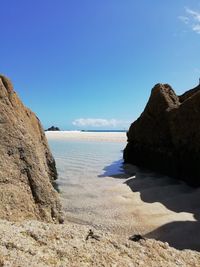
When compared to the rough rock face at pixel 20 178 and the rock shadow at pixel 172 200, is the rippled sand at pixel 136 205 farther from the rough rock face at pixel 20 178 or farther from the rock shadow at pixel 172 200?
the rough rock face at pixel 20 178

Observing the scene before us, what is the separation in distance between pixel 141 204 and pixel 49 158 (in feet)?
12.6

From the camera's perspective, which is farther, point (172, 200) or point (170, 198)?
point (170, 198)

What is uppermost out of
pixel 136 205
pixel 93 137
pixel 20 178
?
pixel 93 137

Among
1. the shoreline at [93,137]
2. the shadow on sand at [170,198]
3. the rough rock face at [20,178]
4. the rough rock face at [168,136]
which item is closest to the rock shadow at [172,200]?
the shadow on sand at [170,198]

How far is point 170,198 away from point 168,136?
4286 millimetres

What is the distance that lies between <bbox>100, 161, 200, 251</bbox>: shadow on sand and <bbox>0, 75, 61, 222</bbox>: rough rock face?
2282 mm

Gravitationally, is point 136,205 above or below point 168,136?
below

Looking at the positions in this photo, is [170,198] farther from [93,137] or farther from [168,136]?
[93,137]

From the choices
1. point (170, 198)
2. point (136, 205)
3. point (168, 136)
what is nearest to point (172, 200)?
point (170, 198)

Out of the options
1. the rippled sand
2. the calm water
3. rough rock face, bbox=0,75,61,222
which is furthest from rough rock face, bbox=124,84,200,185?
rough rock face, bbox=0,75,61,222

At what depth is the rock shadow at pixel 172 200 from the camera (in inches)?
235

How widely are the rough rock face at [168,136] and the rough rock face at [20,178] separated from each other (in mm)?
5889

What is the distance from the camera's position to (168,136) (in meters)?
12.4

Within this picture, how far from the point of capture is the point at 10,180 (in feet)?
15.3
